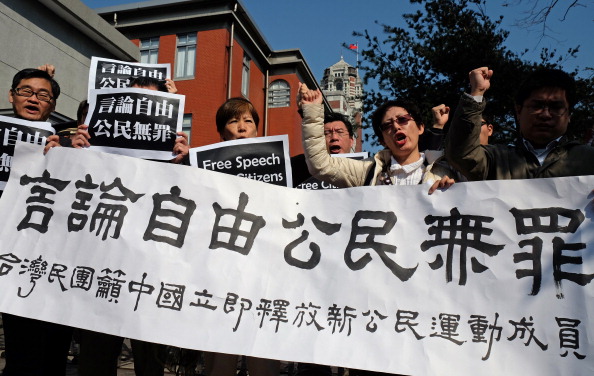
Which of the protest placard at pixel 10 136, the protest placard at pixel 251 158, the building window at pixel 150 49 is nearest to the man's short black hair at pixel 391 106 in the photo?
the protest placard at pixel 251 158

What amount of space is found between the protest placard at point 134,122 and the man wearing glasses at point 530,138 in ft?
5.26

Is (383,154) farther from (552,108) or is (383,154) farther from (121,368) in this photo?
(121,368)

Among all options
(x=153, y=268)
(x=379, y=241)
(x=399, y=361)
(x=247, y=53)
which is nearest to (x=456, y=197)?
(x=379, y=241)

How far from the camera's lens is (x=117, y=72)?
3541mm

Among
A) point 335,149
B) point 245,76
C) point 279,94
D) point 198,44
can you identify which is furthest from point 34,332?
point 279,94

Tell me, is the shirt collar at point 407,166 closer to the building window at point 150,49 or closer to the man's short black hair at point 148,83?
the man's short black hair at point 148,83

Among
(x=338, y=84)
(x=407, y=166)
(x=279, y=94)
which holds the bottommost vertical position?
(x=407, y=166)

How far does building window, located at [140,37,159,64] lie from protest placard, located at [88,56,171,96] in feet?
48.5

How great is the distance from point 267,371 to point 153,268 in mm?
718

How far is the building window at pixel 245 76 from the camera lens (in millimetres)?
18372

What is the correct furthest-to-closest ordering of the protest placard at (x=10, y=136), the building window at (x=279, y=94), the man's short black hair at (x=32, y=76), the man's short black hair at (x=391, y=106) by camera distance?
1. the building window at (x=279, y=94)
2. the man's short black hair at (x=32, y=76)
3. the protest placard at (x=10, y=136)
4. the man's short black hair at (x=391, y=106)

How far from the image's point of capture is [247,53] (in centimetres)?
1870

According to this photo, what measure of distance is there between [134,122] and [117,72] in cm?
97

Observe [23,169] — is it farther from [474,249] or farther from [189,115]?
[189,115]
